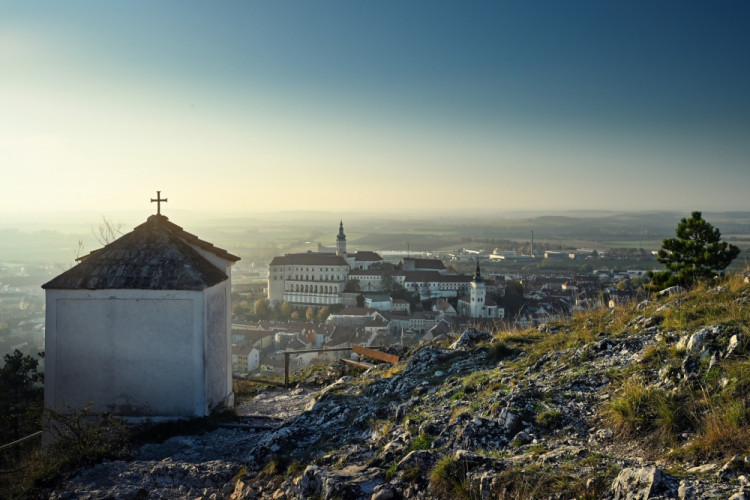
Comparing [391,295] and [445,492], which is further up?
[445,492]

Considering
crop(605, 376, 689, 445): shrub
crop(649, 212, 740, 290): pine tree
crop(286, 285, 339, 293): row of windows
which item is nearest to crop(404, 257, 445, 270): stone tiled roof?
crop(286, 285, 339, 293): row of windows

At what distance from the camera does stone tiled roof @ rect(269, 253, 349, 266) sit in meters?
92.9

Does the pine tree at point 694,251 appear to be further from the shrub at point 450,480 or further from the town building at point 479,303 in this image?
the town building at point 479,303

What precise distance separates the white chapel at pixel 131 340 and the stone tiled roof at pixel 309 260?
83.9 metres

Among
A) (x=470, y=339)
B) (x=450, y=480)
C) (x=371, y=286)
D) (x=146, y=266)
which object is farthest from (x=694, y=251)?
(x=371, y=286)

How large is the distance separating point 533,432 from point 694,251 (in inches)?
548

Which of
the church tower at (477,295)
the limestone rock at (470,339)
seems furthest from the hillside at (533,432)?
the church tower at (477,295)

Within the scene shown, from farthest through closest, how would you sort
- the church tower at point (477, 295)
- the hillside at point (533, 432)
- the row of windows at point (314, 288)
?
the row of windows at point (314, 288) < the church tower at point (477, 295) < the hillside at point (533, 432)

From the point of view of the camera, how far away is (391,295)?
8656cm

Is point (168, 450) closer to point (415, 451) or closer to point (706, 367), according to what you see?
point (415, 451)

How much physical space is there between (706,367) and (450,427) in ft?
7.75

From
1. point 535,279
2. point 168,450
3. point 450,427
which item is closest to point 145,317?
point 168,450

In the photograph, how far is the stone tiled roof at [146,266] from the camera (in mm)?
8625

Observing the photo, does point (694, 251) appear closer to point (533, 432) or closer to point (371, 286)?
point (533, 432)
